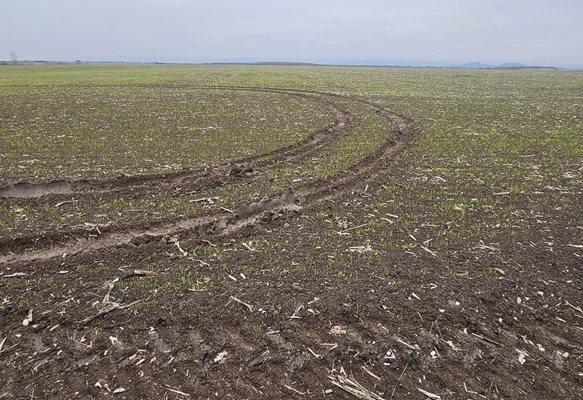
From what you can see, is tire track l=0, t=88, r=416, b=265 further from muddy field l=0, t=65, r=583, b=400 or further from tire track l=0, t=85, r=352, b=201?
tire track l=0, t=85, r=352, b=201

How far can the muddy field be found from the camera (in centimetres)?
515

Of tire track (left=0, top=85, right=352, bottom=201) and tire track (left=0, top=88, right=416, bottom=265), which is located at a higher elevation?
tire track (left=0, top=85, right=352, bottom=201)

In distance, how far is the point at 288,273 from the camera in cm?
730

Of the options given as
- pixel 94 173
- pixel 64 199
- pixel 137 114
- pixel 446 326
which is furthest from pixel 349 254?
pixel 137 114

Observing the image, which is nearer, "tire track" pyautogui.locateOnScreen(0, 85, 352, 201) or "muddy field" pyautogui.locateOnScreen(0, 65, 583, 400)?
"muddy field" pyautogui.locateOnScreen(0, 65, 583, 400)

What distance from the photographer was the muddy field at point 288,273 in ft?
16.9

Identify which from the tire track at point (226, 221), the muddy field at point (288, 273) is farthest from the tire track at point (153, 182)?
the tire track at point (226, 221)

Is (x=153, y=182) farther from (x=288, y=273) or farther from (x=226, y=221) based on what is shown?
(x=288, y=273)

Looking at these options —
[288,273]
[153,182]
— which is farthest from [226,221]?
[153,182]

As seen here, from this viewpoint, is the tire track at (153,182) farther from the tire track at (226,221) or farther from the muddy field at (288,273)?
the tire track at (226,221)

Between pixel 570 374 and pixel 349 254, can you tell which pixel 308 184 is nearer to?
pixel 349 254

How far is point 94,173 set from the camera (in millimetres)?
12664

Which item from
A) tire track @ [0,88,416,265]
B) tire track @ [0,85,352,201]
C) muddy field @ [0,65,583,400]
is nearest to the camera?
muddy field @ [0,65,583,400]

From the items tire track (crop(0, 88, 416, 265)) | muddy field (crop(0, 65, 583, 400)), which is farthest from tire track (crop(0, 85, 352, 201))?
tire track (crop(0, 88, 416, 265))
